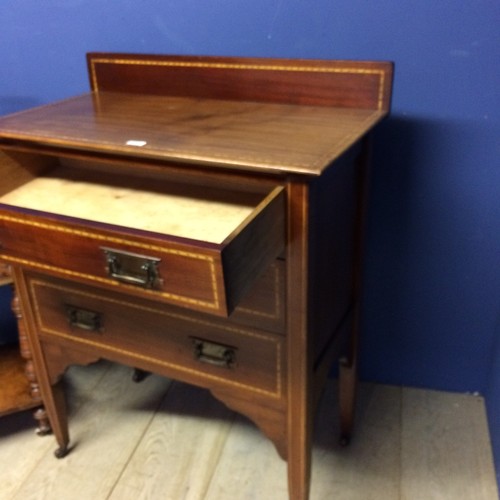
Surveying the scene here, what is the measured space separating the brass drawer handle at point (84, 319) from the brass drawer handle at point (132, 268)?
308 mm

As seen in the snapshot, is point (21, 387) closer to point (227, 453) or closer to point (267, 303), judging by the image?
point (227, 453)

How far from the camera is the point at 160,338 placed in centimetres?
105

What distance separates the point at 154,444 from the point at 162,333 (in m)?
0.47

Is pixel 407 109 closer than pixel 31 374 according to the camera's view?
Yes

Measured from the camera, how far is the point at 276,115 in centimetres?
104

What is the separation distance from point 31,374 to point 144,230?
2.52ft

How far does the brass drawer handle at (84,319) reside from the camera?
110 cm

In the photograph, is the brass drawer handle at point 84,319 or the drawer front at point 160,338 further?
the brass drawer handle at point 84,319

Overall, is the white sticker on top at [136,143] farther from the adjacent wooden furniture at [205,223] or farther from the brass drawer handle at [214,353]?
the brass drawer handle at [214,353]

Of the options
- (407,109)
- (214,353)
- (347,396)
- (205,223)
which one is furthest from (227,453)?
(407,109)

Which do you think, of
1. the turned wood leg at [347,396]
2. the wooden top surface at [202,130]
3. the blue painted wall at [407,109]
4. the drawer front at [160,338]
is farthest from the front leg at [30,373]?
the turned wood leg at [347,396]

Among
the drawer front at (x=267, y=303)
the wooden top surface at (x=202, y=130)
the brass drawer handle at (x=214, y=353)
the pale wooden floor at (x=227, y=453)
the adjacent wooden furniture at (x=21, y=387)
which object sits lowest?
the pale wooden floor at (x=227, y=453)

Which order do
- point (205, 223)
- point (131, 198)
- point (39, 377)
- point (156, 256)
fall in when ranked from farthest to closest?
point (39, 377) → point (131, 198) → point (205, 223) → point (156, 256)

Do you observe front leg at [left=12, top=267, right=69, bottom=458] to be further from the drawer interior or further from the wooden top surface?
the wooden top surface
